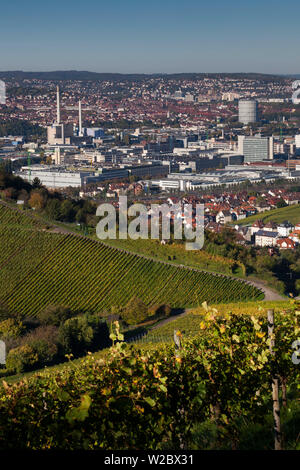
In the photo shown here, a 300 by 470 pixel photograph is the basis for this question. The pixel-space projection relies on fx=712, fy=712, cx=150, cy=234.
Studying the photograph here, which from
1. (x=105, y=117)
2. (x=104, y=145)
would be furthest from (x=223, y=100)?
(x=104, y=145)

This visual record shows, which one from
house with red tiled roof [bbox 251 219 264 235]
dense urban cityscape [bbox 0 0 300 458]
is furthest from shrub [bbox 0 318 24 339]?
house with red tiled roof [bbox 251 219 264 235]

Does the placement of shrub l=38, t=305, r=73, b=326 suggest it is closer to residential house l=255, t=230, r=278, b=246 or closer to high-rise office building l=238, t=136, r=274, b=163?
residential house l=255, t=230, r=278, b=246

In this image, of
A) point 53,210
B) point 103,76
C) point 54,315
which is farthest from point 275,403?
point 103,76

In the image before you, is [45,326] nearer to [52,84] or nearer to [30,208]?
[30,208]

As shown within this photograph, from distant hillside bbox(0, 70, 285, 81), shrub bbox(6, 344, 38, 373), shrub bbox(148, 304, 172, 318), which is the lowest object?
shrub bbox(148, 304, 172, 318)

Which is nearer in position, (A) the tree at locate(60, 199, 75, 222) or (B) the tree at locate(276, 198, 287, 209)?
(A) the tree at locate(60, 199, 75, 222)
